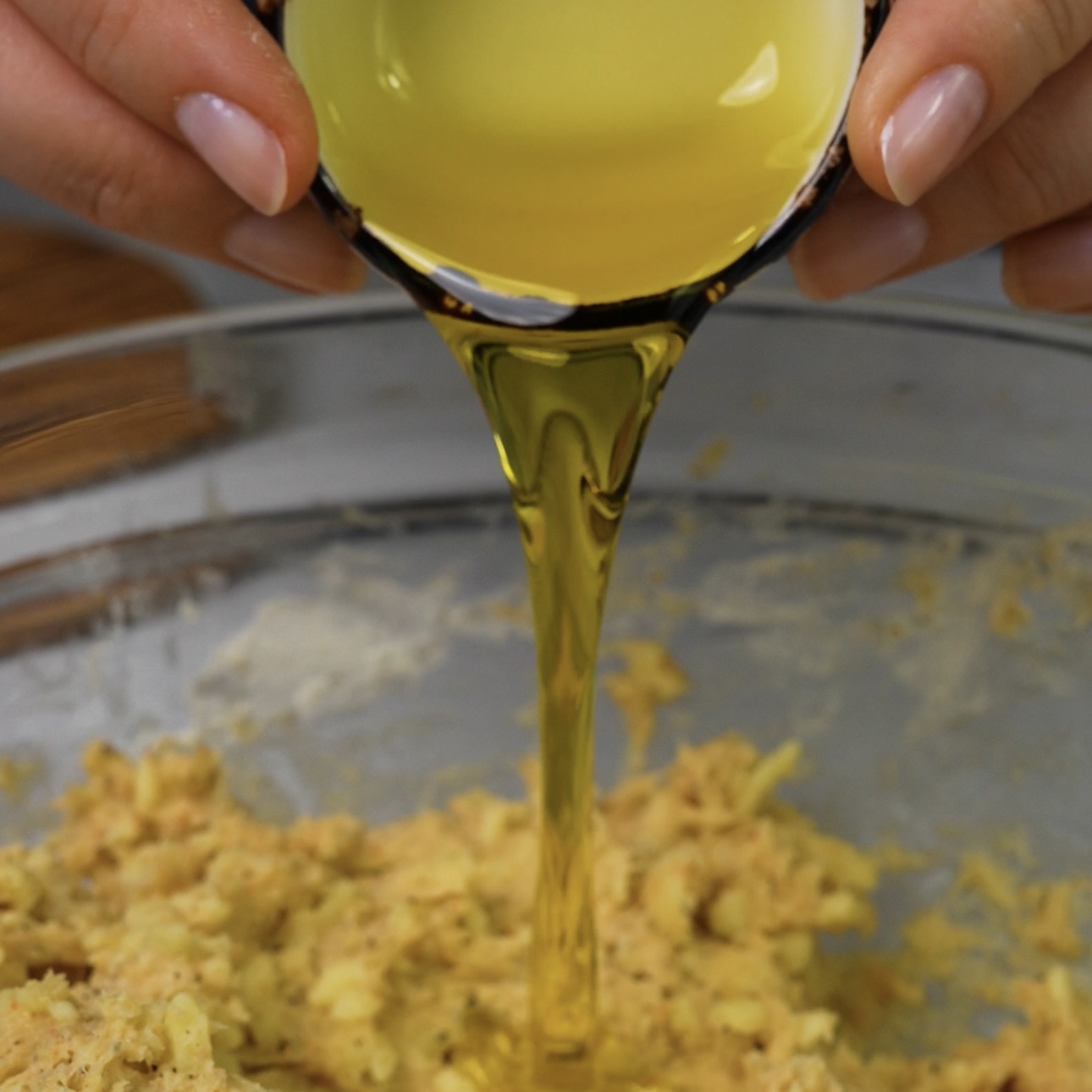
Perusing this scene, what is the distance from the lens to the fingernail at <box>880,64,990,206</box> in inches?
25.8

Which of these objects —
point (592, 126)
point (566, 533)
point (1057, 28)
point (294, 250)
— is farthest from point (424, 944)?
point (1057, 28)

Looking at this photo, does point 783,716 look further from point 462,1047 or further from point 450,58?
point 450,58

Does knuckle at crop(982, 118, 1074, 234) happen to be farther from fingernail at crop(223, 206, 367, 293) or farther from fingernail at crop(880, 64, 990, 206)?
fingernail at crop(223, 206, 367, 293)

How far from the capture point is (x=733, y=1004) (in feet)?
3.02

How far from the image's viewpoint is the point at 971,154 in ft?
2.68

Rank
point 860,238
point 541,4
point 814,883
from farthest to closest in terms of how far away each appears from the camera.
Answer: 1. point 814,883
2. point 860,238
3. point 541,4

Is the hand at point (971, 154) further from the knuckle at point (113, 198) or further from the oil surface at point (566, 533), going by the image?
the knuckle at point (113, 198)

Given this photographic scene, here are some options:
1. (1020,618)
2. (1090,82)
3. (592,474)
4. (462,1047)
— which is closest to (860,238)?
(1090,82)

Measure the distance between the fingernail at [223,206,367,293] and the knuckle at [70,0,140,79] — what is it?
152 mm

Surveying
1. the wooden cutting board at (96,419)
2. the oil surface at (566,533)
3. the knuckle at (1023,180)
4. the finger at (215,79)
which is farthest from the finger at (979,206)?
the wooden cutting board at (96,419)

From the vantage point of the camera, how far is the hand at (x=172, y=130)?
685 mm

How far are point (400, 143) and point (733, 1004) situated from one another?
58 cm

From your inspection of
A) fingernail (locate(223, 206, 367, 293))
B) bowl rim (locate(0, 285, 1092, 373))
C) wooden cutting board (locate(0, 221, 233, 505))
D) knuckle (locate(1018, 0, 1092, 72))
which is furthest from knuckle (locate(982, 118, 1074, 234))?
wooden cutting board (locate(0, 221, 233, 505))

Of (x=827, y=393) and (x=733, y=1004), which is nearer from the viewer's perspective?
(x=733, y=1004)
